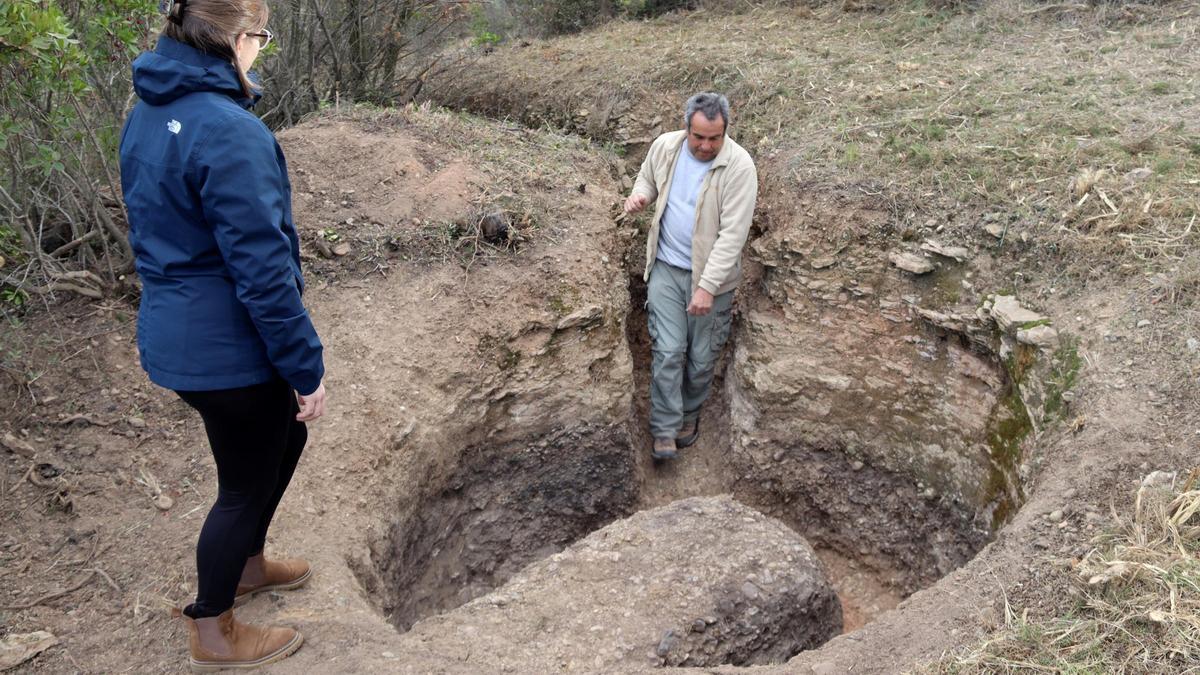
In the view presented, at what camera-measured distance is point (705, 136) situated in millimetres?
4410

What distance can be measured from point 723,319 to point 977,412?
1.55 m

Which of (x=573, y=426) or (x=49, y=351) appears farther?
(x=573, y=426)

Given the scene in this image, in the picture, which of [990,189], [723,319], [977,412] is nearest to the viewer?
[977,412]

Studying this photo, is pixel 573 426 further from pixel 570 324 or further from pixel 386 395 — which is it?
pixel 386 395

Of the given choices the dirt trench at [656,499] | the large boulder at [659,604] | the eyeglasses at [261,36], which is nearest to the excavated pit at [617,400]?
the dirt trench at [656,499]

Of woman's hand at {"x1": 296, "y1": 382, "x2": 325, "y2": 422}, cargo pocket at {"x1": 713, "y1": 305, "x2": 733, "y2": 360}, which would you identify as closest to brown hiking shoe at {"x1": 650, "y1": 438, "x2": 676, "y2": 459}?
cargo pocket at {"x1": 713, "y1": 305, "x2": 733, "y2": 360}

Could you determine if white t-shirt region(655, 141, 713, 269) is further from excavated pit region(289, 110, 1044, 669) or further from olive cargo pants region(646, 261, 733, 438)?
excavated pit region(289, 110, 1044, 669)

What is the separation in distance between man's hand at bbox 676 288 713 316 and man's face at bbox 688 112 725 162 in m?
0.78

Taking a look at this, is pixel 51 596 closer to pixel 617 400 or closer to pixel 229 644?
pixel 229 644

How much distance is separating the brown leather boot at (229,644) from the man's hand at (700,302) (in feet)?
9.21

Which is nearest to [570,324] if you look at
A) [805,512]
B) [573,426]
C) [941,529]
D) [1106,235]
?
[573,426]

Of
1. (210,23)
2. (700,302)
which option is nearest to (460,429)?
(700,302)

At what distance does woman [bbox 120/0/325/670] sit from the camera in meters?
2.06

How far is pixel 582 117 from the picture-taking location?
7.12m
